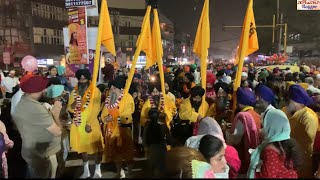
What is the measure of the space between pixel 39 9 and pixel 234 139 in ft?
230

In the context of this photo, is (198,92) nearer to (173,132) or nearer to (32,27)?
(173,132)

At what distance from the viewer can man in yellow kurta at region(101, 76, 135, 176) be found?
6648 millimetres

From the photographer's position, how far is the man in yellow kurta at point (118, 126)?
21.8 ft

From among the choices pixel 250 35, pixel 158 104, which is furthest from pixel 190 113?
pixel 250 35

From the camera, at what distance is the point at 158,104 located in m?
6.97

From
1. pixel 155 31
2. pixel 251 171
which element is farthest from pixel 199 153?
pixel 155 31

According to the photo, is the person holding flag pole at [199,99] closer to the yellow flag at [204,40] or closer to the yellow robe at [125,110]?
the yellow flag at [204,40]

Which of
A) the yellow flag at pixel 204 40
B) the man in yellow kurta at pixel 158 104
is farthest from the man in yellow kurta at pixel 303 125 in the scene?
the man in yellow kurta at pixel 158 104

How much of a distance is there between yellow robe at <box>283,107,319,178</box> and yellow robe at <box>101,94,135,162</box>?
10.1ft

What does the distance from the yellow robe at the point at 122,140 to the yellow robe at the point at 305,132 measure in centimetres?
309

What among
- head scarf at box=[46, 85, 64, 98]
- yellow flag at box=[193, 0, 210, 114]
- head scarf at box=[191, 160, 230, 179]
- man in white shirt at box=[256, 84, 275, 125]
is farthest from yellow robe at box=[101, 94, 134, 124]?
head scarf at box=[191, 160, 230, 179]

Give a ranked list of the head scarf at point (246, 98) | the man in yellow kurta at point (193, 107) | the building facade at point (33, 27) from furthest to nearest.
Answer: the building facade at point (33, 27) < the man in yellow kurta at point (193, 107) < the head scarf at point (246, 98)

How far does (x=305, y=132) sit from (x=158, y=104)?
3.02m

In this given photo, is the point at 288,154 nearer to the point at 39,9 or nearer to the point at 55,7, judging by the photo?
the point at 39,9
